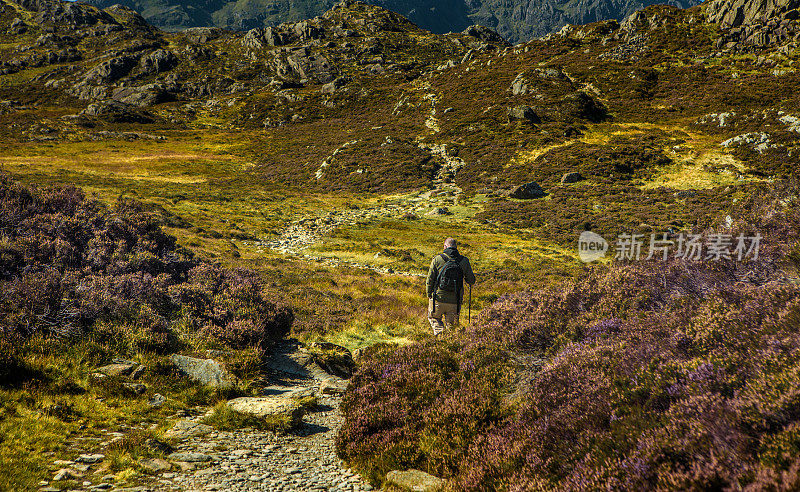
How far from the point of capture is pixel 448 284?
881cm

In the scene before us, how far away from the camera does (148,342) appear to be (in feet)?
23.9

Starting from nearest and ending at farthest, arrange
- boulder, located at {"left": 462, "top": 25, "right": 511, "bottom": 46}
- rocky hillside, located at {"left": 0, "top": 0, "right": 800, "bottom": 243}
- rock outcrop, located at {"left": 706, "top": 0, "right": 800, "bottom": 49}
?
rocky hillside, located at {"left": 0, "top": 0, "right": 800, "bottom": 243} → rock outcrop, located at {"left": 706, "top": 0, "right": 800, "bottom": 49} → boulder, located at {"left": 462, "top": 25, "right": 511, "bottom": 46}

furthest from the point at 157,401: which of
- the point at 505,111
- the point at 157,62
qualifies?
the point at 157,62

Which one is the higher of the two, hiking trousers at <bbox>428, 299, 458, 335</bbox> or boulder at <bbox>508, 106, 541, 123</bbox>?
boulder at <bbox>508, 106, 541, 123</bbox>

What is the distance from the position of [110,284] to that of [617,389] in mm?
8968

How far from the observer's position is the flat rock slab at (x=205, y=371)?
6781 mm

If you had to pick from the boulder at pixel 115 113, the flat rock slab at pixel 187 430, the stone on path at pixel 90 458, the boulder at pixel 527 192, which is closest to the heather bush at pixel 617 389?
the flat rock slab at pixel 187 430

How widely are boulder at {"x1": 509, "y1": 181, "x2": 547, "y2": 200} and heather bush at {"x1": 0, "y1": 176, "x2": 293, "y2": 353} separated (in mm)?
38944

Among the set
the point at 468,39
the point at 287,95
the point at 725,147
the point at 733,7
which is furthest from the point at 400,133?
the point at 468,39

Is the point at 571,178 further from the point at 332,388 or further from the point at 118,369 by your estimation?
the point at 118,369

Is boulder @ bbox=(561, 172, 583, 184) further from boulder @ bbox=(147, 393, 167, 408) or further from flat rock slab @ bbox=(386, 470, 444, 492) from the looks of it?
boulder @ bbox=(147, 393, 167, 408)

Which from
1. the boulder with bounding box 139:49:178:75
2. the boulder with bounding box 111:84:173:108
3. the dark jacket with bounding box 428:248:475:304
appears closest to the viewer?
the dark jacket with bounding box 428:248:475:304

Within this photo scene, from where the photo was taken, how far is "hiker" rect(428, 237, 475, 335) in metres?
8.70

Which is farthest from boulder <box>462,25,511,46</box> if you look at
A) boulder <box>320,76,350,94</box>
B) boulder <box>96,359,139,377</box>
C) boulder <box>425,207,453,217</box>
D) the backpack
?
boulder <box>96,359,139,377</box>
